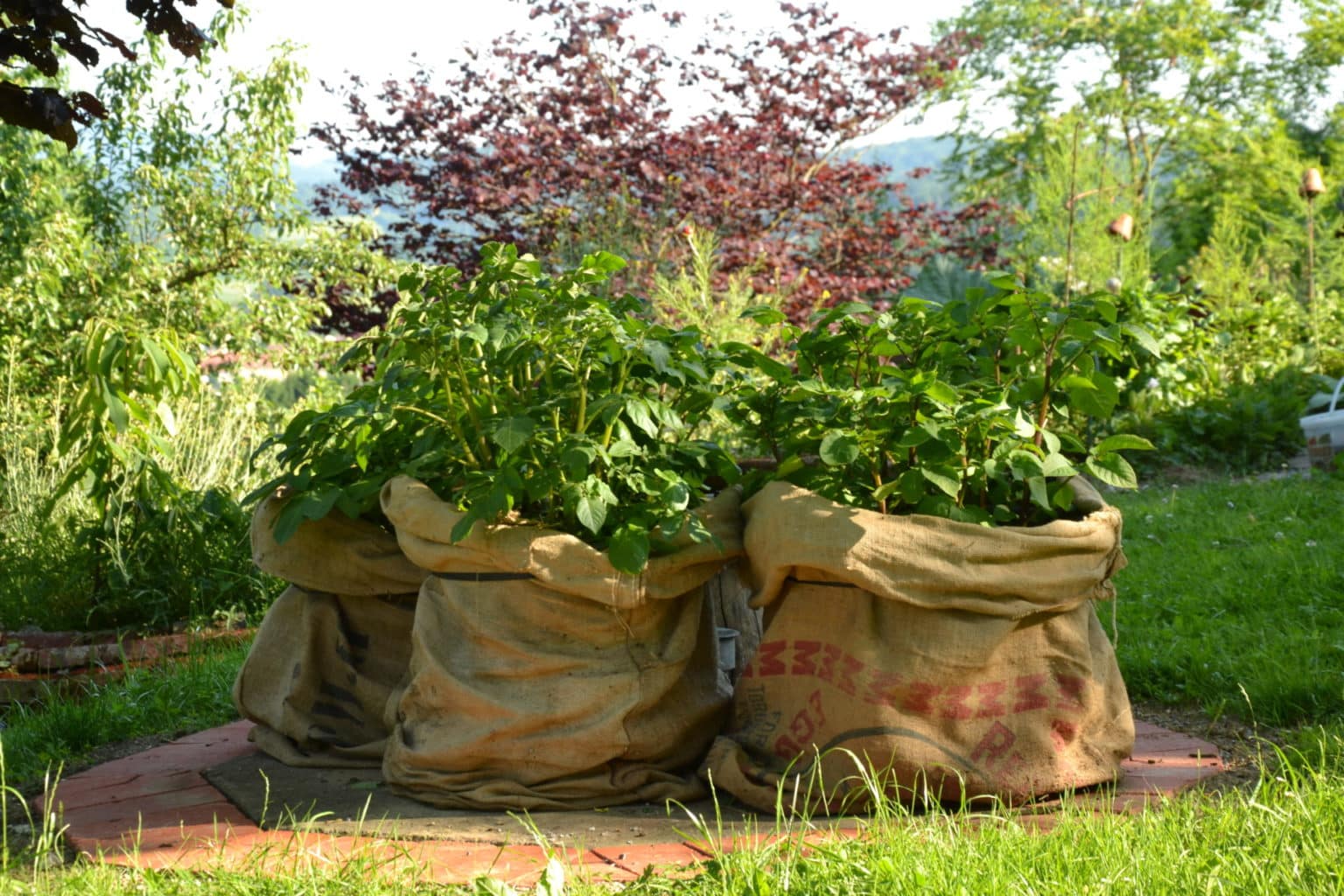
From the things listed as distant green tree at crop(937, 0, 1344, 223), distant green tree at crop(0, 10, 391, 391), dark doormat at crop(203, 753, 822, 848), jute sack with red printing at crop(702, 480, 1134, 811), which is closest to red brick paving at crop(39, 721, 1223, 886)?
dark doormat at crop(203, 753, 822, 848)

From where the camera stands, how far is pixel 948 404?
99.7 inches

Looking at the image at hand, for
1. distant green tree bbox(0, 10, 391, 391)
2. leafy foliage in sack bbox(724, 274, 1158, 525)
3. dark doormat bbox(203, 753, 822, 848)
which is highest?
distant green tree bbox(0, 10, 391, 391)

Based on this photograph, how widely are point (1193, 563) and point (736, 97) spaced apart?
736 centimetres

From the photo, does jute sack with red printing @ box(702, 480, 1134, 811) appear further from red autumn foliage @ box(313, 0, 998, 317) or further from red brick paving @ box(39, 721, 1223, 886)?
red autumn foliage @ box(313, 0, 998, 317)

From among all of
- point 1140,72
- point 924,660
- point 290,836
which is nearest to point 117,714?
point 290,836

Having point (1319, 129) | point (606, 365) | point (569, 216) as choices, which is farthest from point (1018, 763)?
point (1319, 129)

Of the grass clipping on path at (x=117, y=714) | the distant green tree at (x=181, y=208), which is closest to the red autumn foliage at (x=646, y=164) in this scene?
the distant green tree at (x=181, y=208)

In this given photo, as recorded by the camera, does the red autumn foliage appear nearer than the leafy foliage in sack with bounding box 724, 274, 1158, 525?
No

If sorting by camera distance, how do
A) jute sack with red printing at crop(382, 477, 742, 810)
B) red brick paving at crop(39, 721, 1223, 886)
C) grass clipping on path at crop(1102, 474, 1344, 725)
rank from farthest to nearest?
grass clipping on path at crop(1102, 474, 1344, 725) → jute sack with red printing at crop(382, 477, 742, 810) → red brick paving at crop(39, 721, 1223, 886)

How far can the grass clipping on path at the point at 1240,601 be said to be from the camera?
3.30 meters

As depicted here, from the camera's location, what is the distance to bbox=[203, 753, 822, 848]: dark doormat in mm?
2490

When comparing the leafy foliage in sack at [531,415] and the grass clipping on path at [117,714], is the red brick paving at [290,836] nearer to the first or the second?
the grass clipping on path at [117,714]

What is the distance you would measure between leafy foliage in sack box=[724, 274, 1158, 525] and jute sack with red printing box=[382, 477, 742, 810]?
1.04ft

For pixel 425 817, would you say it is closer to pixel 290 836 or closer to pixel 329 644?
pixel 290 836
